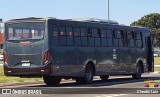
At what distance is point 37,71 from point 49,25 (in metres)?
2.09

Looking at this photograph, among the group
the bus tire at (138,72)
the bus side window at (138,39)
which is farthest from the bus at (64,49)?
the bus tire at (138,72)

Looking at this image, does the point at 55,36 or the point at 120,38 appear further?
the point at 120,38

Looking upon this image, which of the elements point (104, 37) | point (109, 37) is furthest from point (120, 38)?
point (104, 37)

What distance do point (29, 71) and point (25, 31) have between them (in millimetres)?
1870

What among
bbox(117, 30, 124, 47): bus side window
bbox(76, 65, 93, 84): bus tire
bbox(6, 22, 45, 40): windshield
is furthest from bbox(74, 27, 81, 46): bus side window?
bbox(117, 30, 124, 47): bus side window

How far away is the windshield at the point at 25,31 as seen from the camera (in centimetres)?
2256

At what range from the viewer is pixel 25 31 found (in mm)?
23000

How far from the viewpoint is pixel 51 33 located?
73.9 ft

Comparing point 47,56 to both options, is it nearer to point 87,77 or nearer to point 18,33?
point 18,33

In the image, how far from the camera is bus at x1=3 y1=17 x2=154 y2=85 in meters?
22.5

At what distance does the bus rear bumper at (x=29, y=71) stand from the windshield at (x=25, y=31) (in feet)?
4.51

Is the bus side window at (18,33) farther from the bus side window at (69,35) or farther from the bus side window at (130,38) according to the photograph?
the bus side window at (130,38)

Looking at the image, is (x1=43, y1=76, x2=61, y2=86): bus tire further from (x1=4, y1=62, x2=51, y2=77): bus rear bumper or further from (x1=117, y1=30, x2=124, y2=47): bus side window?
(x1=117, y1=30, x2=124, y2=47): bus side window

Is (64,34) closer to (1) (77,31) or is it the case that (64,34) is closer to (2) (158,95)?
(1) (77,31)
